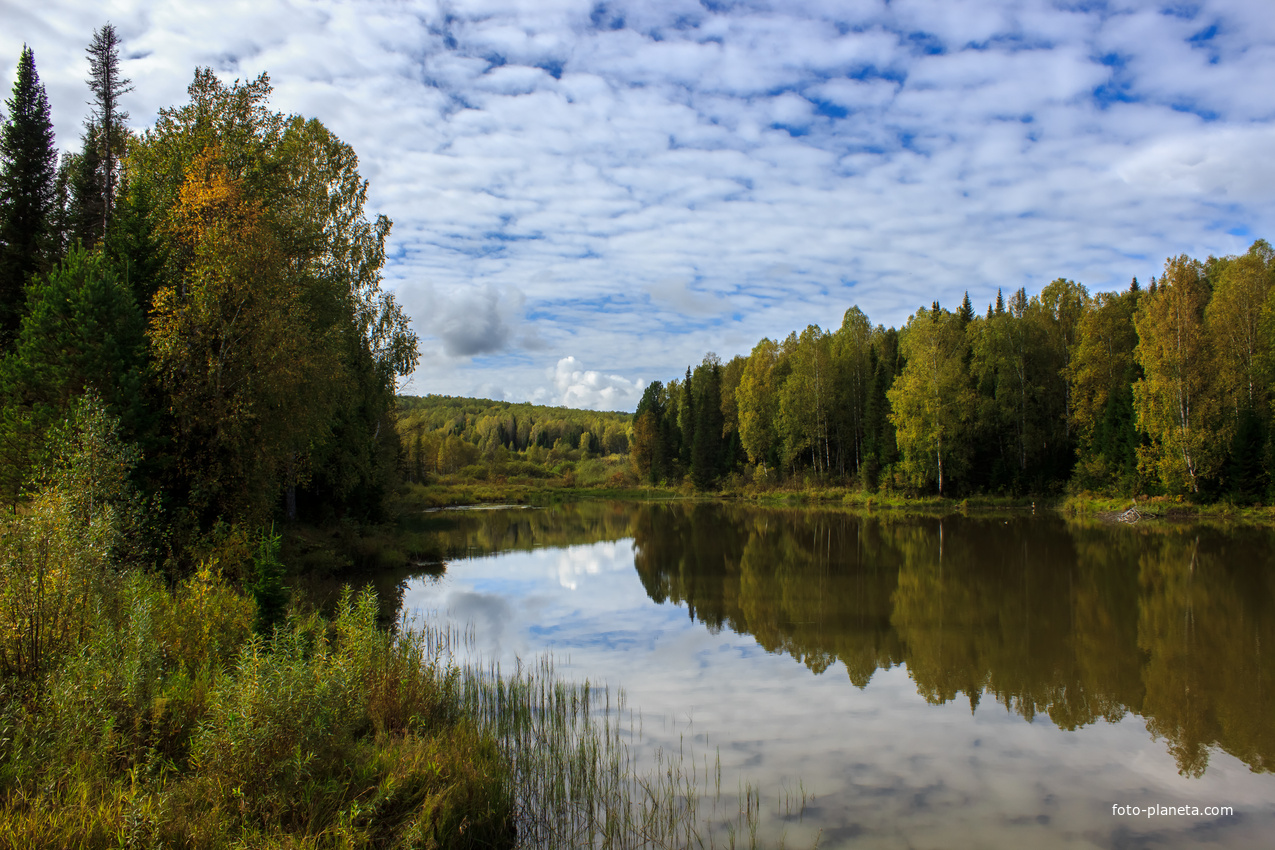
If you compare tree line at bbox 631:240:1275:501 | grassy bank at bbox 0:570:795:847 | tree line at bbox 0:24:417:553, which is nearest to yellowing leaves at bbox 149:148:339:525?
tree line at bbox 0:24:417:553

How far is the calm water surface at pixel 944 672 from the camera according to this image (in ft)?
22.0

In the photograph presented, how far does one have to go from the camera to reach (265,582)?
317 inches

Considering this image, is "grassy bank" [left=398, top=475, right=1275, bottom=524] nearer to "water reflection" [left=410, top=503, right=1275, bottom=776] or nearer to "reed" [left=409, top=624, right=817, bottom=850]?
"water reflection" [left=410, top=503, right=1275, bottom=776]

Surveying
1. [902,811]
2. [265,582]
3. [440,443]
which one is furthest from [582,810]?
[440,443]

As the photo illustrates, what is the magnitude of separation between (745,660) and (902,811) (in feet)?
17.5

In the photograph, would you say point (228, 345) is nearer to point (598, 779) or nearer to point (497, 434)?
point (598, 779)

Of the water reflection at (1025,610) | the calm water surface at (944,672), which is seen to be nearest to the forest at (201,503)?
the calm water surface at (944,672)

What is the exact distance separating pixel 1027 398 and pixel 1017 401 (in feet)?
2.50

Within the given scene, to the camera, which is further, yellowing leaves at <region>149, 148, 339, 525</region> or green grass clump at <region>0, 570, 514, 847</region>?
yellowing leaves at <region>149, 148, 339, 525</region>

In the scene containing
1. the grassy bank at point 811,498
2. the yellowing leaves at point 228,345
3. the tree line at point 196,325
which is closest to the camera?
the tree line at point 196,325

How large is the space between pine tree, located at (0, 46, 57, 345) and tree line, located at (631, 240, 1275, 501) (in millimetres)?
42723

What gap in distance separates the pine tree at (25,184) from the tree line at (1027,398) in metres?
42.7

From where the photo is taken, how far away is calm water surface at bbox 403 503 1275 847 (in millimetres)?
6715

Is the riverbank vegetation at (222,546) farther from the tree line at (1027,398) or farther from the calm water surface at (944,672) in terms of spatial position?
the tree line at (1027,398)
